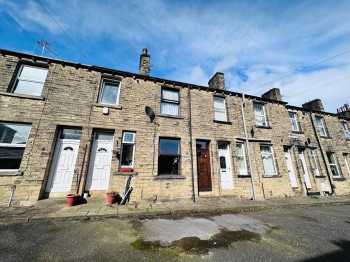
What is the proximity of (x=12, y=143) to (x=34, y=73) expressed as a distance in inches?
133

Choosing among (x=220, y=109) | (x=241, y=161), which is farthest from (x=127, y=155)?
(x=241, y=161)

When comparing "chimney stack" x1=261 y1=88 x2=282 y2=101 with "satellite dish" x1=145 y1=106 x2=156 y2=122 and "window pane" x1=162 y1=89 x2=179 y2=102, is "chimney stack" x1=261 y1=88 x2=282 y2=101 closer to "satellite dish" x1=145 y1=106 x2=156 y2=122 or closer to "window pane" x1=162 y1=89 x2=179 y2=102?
"window pane" x1=162 y1=89 x2=179 y2=102

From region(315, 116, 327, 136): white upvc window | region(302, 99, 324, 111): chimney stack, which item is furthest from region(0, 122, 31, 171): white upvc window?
region(302, 99, 324, 111): chimney stack

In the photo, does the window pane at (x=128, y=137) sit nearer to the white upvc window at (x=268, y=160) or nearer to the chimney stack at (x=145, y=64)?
the chimney stack at (x=145, y=64)

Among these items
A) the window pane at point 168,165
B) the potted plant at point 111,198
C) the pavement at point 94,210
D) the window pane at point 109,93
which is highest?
the window pane at point 109,93

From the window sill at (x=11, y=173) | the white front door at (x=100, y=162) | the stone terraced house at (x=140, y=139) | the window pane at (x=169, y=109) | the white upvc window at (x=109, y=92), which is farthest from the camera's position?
the window pane at (x=169, y=109)

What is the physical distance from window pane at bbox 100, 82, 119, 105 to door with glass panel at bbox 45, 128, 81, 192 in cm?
196

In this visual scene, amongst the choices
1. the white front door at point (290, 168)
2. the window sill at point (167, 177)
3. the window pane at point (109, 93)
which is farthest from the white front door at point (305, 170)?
the window pane at point (109, 93)

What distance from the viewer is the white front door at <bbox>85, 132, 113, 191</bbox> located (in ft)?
22.1

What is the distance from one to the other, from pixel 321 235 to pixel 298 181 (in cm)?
708

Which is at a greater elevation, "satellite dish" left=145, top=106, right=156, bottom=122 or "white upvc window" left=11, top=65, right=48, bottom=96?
"white upvc window" left=11, top=65, right=48, bottom=96

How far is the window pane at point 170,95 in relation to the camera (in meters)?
9.01

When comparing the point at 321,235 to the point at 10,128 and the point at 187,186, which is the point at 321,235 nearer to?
the point at 187,186

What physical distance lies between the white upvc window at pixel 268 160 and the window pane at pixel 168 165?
18.6 feet
